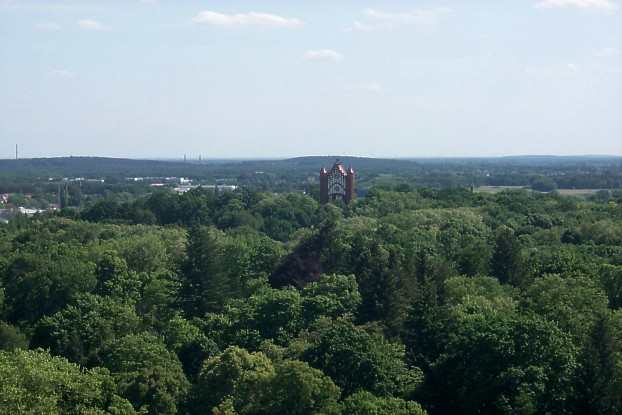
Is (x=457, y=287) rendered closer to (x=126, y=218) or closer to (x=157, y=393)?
(x=157, y=393)

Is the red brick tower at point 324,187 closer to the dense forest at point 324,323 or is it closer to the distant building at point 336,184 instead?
the distant building at point 336,184

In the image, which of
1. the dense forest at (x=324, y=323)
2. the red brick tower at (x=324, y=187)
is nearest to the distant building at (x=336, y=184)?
the red brick tower at (x=324, y=187)

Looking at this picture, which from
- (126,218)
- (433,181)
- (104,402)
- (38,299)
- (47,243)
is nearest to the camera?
(104,402)

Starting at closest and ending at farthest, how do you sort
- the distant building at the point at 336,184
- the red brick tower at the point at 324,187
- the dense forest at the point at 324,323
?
the dense forest at the point at 324,323 < the distant building at the point at 336,184 < the red brick tower at the point at 324,187

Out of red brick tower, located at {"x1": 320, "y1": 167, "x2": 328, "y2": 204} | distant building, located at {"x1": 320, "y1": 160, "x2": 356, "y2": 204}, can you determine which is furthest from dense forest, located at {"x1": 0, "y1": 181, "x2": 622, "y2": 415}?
red brick tower, located at {"x1": 320, "y1": 167, "x2": 328, "y2": 204}

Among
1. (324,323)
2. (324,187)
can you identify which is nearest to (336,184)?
(324,187)

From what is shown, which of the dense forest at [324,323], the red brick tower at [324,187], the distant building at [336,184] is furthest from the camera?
the red brick tower at [324,187]

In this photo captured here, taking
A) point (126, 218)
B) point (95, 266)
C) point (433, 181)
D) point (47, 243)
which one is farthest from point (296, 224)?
point (433, 181)

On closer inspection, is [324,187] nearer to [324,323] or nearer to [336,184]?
[336,184]
